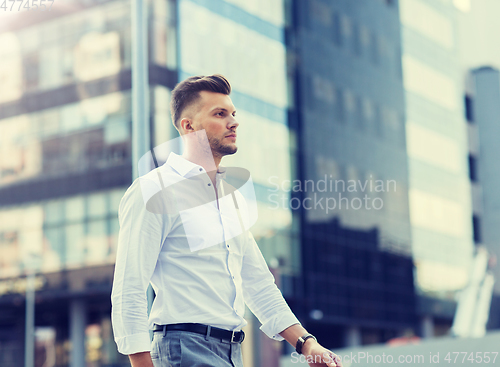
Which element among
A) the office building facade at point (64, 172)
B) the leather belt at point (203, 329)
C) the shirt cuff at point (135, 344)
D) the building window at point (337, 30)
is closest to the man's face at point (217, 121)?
the leather belt at point (203, 329)

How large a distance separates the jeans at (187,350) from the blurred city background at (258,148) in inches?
846

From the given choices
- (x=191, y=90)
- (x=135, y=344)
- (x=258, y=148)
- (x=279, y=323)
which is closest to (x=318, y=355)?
(x=279, y=323)

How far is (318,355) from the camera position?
2.56 metres

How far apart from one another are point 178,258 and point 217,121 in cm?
56

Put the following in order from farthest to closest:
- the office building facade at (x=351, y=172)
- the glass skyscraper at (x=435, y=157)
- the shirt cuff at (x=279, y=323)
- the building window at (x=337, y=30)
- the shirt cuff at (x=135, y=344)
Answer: the glass skyscraper at (x=435, y=157), the building window at (x=337, y=30), the office building facade at (x=351, y=172), the shirt cuff at (x=279, y=323), the shirt cuff at (x=135, y=344)

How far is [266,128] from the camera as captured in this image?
3412cm

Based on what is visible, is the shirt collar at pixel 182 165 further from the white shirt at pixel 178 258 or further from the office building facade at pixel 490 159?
the office building facade at pixel 490 159

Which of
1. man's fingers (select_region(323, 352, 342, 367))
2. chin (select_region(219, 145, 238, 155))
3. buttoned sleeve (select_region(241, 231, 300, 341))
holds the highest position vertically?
chin (select_region(219, 145, 238, 155))

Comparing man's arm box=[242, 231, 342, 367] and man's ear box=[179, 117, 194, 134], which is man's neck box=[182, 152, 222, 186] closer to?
man's ear box=[179, 117, 194, 134]

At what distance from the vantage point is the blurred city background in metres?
32.2

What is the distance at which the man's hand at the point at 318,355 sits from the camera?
2549 millimetres

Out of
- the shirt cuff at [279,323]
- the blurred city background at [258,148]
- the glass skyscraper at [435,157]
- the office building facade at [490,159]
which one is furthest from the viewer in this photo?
the glass skyscraper at [435,157]

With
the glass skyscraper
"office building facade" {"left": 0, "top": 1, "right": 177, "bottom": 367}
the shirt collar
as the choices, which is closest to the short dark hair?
the shirt collar

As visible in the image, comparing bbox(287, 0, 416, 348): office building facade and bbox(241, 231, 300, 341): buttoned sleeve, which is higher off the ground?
bbox(287, 0, 416, 348): office building facade
